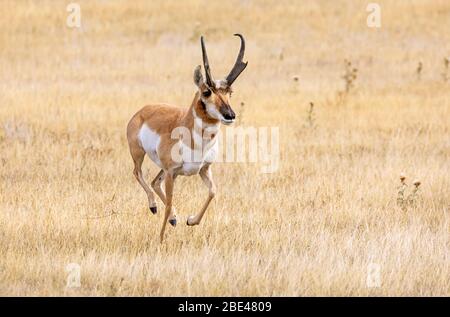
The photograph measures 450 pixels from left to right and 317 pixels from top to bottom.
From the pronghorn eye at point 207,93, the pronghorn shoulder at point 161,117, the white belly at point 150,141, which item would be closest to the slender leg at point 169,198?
the white belly at point 150,141

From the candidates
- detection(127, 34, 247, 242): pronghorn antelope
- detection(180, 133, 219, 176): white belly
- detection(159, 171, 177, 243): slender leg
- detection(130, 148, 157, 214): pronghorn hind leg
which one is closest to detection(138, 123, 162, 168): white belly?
detection(127, 34, 247, 242): pronghorn antelope

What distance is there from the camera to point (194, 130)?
8.92 m

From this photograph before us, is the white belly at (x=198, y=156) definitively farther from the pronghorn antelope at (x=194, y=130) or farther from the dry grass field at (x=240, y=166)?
the dry grass field at (x=240, y=166)

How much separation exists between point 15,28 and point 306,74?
963 cm

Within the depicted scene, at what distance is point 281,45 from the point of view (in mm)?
26062

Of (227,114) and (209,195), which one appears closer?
(227,114)

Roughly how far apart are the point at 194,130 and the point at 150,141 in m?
0.87

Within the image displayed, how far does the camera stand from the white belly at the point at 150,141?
9.52 meters

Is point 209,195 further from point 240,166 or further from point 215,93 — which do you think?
point 240,166

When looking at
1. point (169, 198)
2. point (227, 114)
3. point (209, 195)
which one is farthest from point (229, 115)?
point (169, 198)

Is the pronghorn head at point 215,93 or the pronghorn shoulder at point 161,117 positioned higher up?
the pronghorn head at point 215,93

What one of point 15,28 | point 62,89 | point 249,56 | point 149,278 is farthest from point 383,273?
point 15,28

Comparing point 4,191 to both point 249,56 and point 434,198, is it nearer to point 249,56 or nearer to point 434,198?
point 434,198

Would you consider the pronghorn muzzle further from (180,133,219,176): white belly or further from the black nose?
(180,133,219,176): white belly
